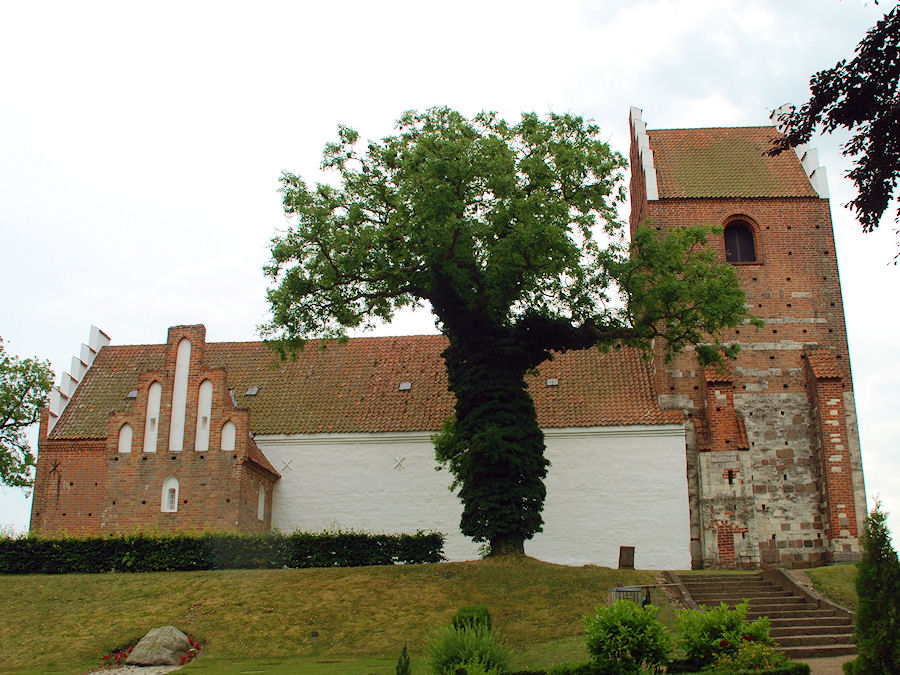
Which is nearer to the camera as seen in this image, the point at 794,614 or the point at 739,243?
the point at 794,614

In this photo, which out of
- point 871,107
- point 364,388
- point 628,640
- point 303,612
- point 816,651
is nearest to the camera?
point 871,107

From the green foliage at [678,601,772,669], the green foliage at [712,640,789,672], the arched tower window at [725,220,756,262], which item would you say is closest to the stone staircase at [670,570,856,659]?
the green foliage at [678,601,772,669]

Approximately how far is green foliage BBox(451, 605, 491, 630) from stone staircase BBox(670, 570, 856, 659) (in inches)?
204

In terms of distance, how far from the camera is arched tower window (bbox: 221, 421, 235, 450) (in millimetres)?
23406

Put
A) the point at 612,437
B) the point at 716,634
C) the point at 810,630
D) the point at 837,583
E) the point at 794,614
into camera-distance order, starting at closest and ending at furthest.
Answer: the point at 716,634, the point at 810,630, the point at 794,614, the point at 837,583, the point at 612,437

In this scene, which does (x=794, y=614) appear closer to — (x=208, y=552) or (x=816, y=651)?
(x=816, y=651)

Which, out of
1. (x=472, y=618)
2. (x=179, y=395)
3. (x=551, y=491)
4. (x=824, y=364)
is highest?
(x=824, y=364)

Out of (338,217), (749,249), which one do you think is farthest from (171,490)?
(749,249)

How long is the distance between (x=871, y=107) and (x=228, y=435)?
1863 cm

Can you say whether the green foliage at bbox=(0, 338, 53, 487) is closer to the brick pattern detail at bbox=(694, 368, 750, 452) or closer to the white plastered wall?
the white plastered wall

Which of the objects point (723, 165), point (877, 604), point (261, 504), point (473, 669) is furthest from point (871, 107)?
point (261, 504)

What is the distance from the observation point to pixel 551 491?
2448 cm

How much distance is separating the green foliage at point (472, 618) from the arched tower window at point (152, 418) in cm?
1399

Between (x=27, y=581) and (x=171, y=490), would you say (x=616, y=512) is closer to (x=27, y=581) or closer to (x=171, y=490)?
(x=171, y=490)
